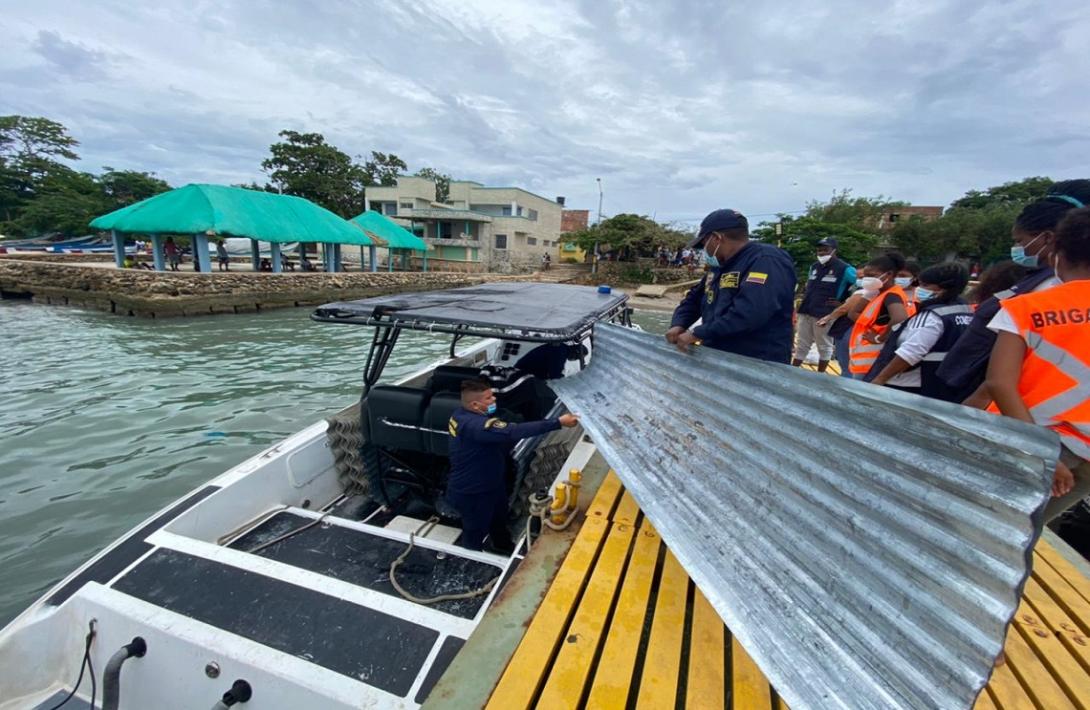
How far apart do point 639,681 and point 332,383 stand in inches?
385

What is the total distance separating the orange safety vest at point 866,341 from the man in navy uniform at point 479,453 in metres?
3.25

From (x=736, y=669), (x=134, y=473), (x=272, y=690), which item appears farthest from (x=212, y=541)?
(x=134, y=473)

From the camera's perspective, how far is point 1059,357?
185cm

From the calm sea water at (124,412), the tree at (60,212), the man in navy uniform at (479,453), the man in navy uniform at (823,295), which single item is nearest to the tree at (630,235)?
the calm sea water at (124,412)

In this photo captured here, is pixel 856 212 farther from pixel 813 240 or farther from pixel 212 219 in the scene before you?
pixel 212 219

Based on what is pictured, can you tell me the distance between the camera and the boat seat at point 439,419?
129 inches

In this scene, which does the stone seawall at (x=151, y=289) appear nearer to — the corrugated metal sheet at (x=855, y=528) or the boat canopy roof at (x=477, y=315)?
the boat canopy roof at (x=477, y=315)

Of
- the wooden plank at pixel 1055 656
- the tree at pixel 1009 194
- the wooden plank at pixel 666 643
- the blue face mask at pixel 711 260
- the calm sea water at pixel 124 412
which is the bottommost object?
the calm sea water at pixel 124 412

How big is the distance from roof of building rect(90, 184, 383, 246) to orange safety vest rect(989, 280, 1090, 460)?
23419 mm

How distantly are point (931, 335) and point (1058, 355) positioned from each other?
1308 mm

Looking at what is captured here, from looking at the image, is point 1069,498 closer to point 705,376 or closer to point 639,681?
point 705,376

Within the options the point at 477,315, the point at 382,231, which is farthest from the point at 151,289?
the point at 477,315

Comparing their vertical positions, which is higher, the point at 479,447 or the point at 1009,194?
the point at 1009,194

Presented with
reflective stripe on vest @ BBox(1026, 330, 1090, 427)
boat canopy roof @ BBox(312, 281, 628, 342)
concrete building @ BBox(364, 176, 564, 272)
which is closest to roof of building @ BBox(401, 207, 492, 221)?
concrete building @ BBox(364, 176, 564, 272)
